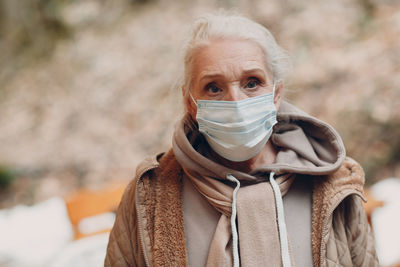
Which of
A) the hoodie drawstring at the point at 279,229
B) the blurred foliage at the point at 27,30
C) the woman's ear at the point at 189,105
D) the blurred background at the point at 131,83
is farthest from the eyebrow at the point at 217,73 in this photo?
the blurred foliage at the point at 27,30

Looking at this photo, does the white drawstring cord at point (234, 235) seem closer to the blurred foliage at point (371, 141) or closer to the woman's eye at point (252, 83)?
the woman's eye at point (252, 83)

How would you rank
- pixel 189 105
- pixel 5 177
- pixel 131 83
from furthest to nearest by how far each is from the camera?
pixel 131 83
pixel 5 177
pixel 189 105

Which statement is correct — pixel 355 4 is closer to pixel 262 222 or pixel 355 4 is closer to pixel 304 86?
pixel 304 86

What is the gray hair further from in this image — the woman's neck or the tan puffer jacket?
the tan puffer jacket

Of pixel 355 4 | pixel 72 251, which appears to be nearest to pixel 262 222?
pixel 72 251

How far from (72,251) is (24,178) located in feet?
13.1

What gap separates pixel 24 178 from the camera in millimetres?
6438

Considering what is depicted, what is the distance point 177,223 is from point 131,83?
234 inches

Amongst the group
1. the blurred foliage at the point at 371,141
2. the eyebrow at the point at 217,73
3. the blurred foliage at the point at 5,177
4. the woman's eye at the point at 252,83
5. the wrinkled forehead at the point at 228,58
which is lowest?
the blurred foliage at the point at 5,177

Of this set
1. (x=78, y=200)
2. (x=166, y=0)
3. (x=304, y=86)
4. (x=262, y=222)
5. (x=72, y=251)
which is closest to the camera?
(x=262, y=222)

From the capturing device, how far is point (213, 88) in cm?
135

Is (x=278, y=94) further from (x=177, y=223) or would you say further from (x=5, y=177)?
(x=5, y=177)

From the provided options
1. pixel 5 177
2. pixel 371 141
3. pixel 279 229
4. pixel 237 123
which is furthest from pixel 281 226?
pixel 5 177

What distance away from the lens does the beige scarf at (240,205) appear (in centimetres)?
125
